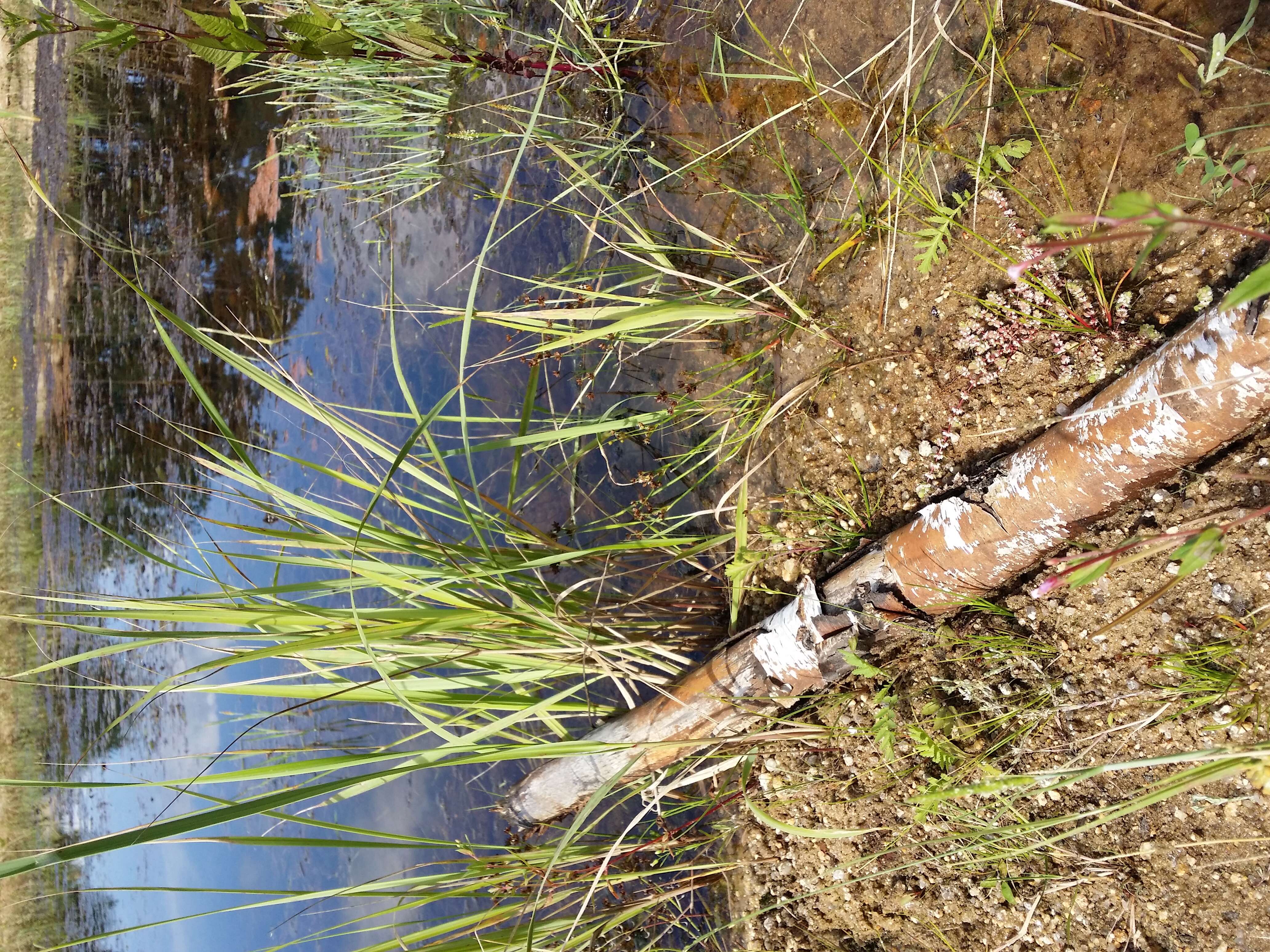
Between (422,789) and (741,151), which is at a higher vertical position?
(741,151)

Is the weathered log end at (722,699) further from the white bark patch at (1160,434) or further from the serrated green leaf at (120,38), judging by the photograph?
the serrated green leaf at (120,38)

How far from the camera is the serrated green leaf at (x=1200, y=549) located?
907mm

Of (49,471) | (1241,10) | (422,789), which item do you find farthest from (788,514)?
(49,471)

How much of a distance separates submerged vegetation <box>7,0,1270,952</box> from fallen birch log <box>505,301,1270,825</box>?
0.09m

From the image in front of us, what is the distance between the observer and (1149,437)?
133 cm

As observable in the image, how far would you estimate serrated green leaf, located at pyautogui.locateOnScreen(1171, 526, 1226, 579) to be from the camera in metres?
0.91

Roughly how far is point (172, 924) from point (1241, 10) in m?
5.54

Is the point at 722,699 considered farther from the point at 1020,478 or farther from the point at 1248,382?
the point at 1248,382

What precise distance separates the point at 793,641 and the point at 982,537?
50 centimetres

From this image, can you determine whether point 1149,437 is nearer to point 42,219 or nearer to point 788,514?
point 788,514

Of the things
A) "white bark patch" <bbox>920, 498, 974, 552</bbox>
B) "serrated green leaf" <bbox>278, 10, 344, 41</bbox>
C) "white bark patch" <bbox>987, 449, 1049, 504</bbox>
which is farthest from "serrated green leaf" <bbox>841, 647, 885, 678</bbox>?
"serrated green leaf" <bbox>278, 10, 344, 41</bbox>

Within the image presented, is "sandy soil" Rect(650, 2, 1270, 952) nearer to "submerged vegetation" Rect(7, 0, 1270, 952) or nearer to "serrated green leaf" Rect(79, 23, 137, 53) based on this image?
"submerged vegetation" Rect(7, 0, 1270, 952)

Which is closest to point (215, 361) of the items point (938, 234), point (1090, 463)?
point (938, 234)

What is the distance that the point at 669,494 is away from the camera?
2.43 meters
